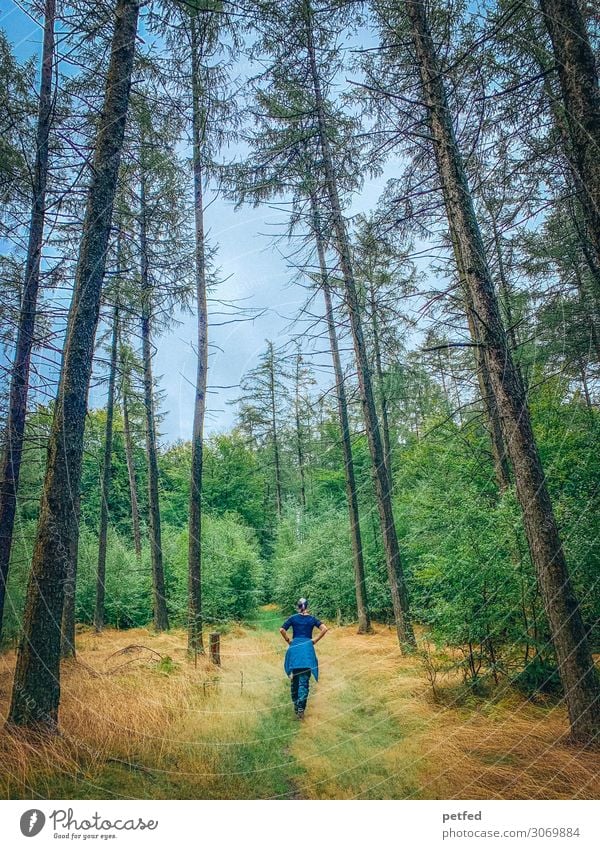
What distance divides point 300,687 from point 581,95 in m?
5.45

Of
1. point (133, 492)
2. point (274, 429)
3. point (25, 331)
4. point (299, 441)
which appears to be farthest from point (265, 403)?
point (133, 492)

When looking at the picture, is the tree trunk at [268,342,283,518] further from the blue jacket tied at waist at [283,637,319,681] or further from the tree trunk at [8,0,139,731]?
the blue jacket tied at waist at [283,637,319,681]

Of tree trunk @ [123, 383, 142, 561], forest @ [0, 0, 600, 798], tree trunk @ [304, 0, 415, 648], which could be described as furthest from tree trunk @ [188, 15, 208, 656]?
tree trunk @ [123, 383, 142, 561]

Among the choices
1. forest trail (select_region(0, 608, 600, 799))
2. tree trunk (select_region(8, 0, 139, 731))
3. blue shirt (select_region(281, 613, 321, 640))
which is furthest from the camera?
blue shirt (select_region(281, 613, 321, 640))

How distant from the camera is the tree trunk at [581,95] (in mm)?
2835

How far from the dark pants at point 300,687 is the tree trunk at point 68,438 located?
76.9 inches

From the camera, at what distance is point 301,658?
3777 mm

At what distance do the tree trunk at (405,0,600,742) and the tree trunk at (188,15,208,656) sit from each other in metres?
2.52

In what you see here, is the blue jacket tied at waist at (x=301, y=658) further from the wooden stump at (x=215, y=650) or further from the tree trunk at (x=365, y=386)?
the tree trunk at (x=365, y=386)

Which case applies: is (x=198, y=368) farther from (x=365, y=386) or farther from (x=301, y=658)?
(x=301, y=658)

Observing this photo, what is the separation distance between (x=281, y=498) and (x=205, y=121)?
7.92 m

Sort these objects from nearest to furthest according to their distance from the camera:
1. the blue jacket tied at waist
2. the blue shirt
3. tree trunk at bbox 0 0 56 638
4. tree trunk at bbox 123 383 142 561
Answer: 1. the blue jacket tied at waist
2. the blue shirt
3. tree trunk at bbox 0 0 56 638
4. tree trunk at bbox 123 383 142 561

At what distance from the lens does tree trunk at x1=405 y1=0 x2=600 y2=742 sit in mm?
2793

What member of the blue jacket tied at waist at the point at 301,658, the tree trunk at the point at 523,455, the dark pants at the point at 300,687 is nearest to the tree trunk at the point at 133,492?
the blue jacket tied at waist at the point at 301,658
